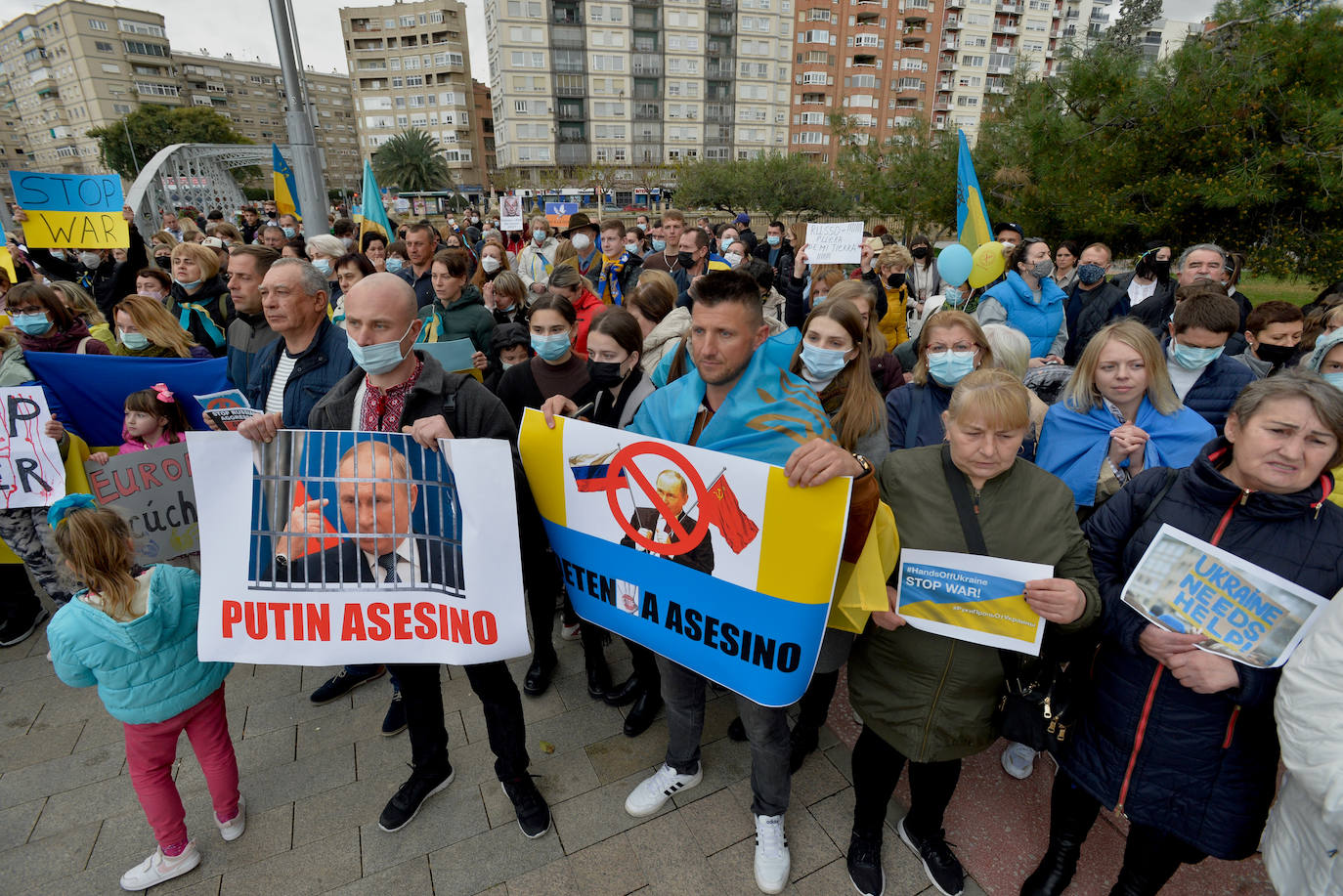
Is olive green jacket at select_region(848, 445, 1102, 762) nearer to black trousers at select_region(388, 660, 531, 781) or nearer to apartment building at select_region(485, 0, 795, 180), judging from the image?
black trousers at select_region(388, 660, 531, 781)

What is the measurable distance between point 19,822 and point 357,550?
2.20m

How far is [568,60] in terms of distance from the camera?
65562mm

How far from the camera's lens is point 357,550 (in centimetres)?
238

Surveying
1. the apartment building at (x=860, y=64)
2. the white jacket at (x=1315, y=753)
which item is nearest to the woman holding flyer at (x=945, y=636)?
the white jacket at (x=1315, y=753)

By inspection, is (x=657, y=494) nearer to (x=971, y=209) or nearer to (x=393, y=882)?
(x=393, y=882)

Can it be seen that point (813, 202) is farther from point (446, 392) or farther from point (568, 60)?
point (446, 392)

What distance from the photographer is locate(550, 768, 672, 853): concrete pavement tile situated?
275cm

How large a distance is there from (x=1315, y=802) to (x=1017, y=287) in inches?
180

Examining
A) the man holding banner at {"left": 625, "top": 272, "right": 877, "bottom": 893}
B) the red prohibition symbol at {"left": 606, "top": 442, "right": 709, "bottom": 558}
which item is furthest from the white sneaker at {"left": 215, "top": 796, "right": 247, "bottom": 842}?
the red prohibition symbol at {"left": 606, "top": 442, "right": 709, "bottom": 558}

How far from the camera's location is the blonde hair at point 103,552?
87.7 inches

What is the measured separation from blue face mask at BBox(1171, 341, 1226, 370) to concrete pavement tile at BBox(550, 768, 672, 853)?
334 cm

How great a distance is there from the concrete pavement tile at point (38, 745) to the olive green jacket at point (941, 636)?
395 centimetres

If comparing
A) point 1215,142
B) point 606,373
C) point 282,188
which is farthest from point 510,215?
point 1215,142

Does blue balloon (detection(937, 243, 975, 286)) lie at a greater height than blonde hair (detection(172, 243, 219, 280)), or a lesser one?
lesser
